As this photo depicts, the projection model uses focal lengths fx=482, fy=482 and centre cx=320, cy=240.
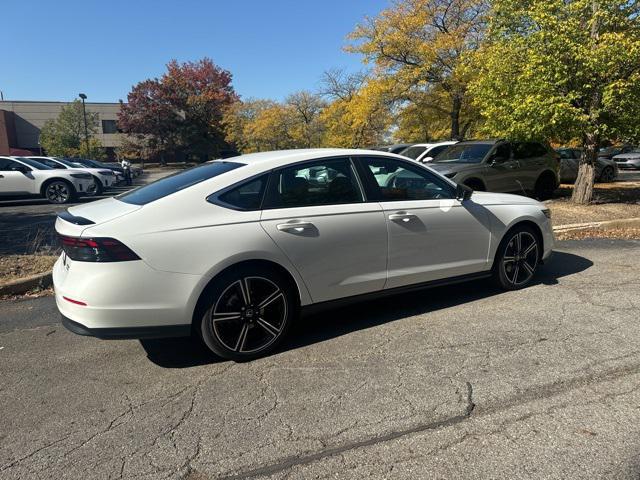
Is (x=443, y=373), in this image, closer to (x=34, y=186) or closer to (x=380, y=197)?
(x=380, y=197)

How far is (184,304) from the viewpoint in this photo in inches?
136

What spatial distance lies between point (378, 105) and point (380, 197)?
61.7ft

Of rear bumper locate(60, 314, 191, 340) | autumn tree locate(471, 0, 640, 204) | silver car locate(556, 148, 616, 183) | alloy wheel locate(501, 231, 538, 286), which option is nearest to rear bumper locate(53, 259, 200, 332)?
rear bumper locate(60, 314, 191, 340)

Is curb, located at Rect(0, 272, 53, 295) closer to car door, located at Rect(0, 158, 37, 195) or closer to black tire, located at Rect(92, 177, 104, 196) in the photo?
car door, located at Rect(0, 158, 37, 195)

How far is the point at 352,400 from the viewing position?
3.14m

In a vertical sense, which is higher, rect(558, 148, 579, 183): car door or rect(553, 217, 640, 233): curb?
rect(558, 148, 579, 183): car door

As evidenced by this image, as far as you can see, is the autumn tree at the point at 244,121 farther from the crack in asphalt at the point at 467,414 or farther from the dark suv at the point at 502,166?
the crack in asphalt at the point at 467,414

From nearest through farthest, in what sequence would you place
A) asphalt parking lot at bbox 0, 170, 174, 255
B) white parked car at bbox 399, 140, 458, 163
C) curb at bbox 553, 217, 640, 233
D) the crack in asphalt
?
1. the crack in asphalt
2. asphalt parking lot at bbox 0, 170, 174, 255
3. curb at bbox 553, 217, 640, 233
4. white parked car at bbox 399, 140, 458, 163

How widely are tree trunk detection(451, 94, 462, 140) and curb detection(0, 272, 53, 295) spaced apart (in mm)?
17751

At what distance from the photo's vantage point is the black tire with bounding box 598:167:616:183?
1855 cm

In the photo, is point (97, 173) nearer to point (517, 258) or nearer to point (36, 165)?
point (36, 165)

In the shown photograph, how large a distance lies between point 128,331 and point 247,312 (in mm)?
850

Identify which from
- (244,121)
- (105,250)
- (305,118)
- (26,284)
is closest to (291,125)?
(305,118)

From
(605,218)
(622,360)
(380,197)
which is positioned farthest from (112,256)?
(605,218)
